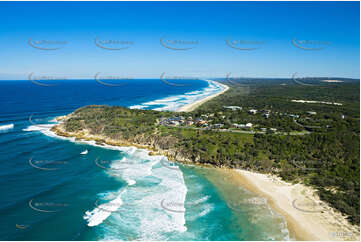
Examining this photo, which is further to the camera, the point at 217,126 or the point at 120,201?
the point at 217,126

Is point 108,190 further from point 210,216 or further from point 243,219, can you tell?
point 243,219

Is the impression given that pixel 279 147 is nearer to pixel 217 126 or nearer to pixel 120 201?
pixel 217 126

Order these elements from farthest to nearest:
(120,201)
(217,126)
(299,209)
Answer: (217,126) < (120,201) < (299,209)

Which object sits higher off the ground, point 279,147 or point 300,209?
point 279,147

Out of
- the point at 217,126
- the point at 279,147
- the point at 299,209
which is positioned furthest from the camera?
the point at 217,126

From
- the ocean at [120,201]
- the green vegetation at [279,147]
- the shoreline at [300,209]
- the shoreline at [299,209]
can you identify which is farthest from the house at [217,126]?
the shoreline at [300,209]

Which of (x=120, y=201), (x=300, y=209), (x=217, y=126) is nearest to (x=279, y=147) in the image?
(x=300, y=209)

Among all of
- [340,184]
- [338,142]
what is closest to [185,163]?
[340,184]

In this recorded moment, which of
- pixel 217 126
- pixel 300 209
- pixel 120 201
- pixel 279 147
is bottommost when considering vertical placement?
pixel 300 209

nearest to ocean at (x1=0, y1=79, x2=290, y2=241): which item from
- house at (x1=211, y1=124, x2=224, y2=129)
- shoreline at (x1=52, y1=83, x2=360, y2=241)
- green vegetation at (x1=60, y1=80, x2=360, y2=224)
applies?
shoreline at (x1=52, y1=83, x2=360, y2=241)
